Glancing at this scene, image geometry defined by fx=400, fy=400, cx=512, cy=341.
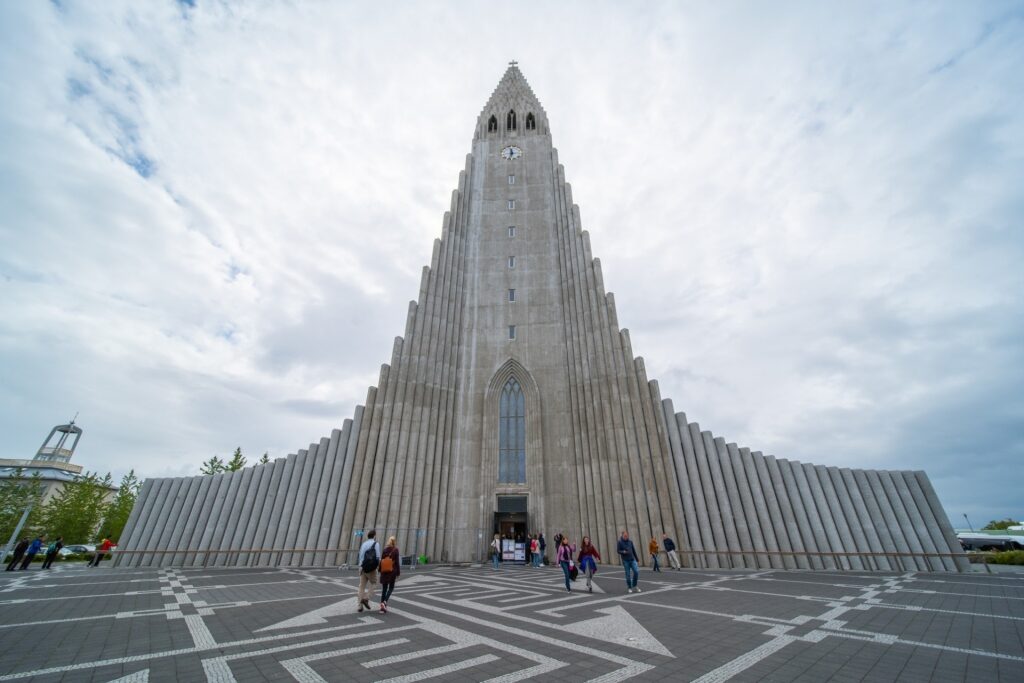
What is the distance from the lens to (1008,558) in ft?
74.9

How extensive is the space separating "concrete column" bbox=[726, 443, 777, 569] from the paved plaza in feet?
29.3

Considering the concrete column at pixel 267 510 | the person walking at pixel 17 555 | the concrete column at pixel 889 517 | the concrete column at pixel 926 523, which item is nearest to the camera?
the person walking at pixel 17 555

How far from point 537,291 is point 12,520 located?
48.8 m

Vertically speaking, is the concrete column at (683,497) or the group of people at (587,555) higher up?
the concrete column at (683,497)

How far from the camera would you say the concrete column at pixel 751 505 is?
67.9 feet

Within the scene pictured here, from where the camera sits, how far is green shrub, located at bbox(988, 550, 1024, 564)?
73.6 feet

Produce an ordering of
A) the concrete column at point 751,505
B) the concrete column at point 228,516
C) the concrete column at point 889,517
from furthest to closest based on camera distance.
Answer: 1. the concrete column at point 228,516
2. the concrete column at point 751,505
3. the concrete column at point 889,517

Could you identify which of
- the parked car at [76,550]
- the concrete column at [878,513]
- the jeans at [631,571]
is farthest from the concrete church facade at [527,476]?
the parked car at [76,550]

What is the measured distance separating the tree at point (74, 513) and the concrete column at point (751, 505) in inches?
2206

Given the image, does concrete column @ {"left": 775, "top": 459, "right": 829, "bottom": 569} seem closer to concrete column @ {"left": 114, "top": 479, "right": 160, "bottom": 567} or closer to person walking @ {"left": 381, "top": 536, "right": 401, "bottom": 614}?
person walking @ {"left": 381, "top": 536, "right": 401, "bottom": 614}

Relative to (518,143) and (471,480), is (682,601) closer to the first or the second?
(471,480)

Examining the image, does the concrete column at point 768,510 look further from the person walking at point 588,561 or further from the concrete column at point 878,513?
the person walking at point 588,561

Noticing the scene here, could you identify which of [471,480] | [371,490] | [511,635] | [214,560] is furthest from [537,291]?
[214,560]

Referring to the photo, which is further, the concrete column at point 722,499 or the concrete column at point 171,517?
the concrete column at point 171,517
